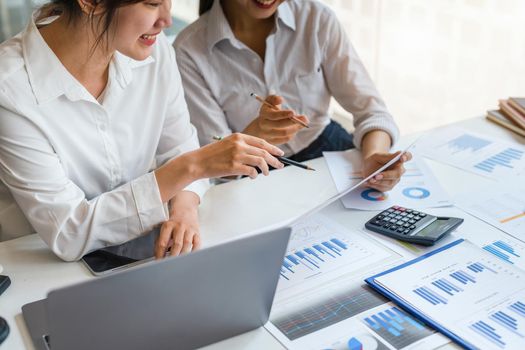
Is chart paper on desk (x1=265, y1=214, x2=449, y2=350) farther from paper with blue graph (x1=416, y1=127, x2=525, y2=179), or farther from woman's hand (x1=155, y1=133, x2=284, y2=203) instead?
paper with blue graph (x1=416, y1=127, x2=525, y2=179)

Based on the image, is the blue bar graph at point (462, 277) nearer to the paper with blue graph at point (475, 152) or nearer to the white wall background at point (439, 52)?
the paper with blue graph at point (475, 152)

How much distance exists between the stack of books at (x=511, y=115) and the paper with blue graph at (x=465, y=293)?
72cm

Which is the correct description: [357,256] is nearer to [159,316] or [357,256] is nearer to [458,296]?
[458,296]

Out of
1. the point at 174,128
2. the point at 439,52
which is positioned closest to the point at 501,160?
the point at 174,128

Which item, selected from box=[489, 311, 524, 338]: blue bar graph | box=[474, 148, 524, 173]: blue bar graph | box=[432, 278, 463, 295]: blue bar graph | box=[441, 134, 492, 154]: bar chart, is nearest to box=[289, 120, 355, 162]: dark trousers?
box=[441, 134, 492, 154]: bar chart

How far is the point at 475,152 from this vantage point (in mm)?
1624

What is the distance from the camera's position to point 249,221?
1.31 metres

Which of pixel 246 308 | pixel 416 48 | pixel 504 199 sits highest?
pixel 246 308

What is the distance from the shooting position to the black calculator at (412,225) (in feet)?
3.90

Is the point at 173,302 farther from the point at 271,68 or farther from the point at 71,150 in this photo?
the point at 271,68

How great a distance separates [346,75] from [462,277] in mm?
931

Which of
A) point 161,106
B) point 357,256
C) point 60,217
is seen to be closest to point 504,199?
point 357,256

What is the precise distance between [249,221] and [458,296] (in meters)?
0.48

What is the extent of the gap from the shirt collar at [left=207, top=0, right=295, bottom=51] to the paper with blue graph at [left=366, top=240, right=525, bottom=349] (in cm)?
97
